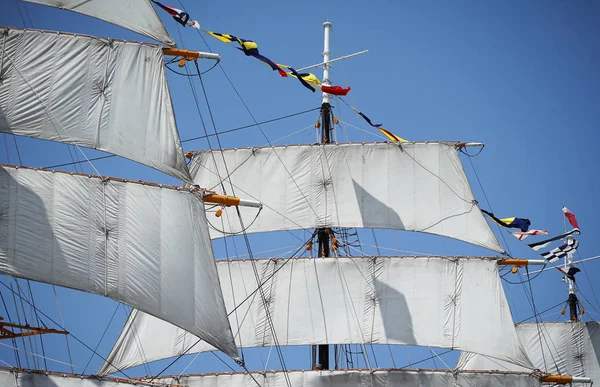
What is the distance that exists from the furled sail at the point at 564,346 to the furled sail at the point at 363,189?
1002cm

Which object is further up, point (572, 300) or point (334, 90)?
point (334, 90)

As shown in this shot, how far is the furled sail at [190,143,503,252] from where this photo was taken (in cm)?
4372

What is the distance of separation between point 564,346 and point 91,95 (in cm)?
2628

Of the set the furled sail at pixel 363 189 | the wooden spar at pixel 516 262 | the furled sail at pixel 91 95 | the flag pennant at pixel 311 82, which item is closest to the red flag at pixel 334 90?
the flag pennant at pixel 311 82

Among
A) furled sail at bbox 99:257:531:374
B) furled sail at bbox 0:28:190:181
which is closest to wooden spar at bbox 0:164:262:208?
furled sail at bbox 0:28:190:181

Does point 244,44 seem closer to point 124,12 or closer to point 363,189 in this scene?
point 124,12

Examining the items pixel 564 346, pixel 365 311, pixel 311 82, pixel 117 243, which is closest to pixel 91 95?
pixel 117 243

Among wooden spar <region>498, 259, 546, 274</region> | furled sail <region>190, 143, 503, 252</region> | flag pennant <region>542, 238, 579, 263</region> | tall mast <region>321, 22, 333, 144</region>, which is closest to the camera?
furled sail <region>190, 143, 503, 252</region>

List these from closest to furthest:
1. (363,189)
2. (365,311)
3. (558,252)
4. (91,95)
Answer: (91,95) → (365,311) → (363,189) → (558,252)

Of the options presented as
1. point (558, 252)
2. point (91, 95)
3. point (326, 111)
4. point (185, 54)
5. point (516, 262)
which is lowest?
point (516, 262)

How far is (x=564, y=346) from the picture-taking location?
52688 millimetres

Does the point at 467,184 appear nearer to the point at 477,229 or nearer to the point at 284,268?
the point at 477,229

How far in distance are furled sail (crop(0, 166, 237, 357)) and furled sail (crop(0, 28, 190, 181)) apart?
1.46 meters

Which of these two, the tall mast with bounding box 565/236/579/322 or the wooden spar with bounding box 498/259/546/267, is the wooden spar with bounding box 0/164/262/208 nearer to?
the wooden spar with bounding box 498/259/546/267
